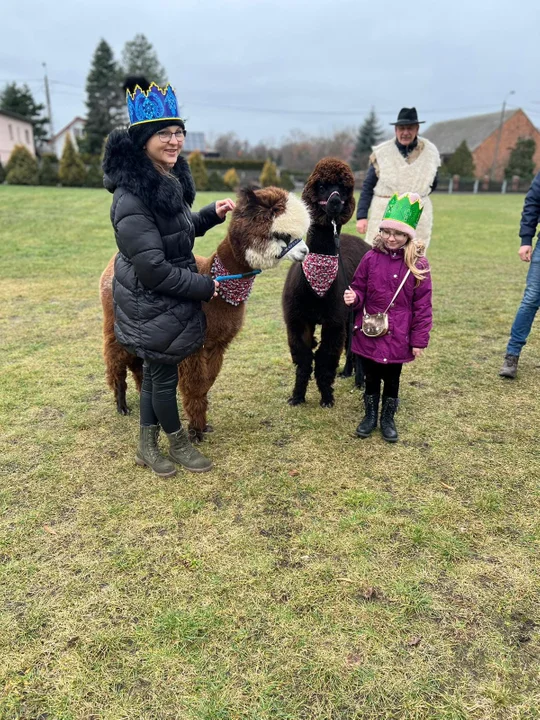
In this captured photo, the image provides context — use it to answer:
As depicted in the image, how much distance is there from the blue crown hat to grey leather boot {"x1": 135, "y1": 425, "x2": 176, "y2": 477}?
5.81 feet

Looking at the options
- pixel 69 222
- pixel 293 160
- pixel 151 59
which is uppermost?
pixel 151 59

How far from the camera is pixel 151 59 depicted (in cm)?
4859

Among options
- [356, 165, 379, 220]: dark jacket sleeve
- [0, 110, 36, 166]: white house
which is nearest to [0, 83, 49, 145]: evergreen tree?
[0, 110, 36, 166]: white house

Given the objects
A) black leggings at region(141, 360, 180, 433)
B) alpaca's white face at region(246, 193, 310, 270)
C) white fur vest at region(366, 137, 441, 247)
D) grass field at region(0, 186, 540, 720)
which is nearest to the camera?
grass field at region(0, 186, 540, 720)

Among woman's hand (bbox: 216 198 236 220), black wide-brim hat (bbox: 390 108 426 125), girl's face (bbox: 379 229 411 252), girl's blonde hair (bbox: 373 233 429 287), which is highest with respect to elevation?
black wide-brim hat (bbox: 390 108 426 125)

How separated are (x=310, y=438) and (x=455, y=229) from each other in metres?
→ 14.2

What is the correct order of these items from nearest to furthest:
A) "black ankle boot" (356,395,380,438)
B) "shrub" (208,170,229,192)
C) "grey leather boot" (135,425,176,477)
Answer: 1. "grey leather boot" (135,425,176,477)
2. "black ankle boot" (356,395,380,438)
3. "shrub" (208,170,229,192)

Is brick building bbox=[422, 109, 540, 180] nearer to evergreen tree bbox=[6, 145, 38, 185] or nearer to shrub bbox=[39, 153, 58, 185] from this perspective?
shrub bbox=[39, 153, 58, 185]

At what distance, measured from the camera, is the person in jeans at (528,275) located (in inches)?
171

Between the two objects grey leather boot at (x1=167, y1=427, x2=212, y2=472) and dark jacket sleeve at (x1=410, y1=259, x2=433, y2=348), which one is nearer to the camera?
grey leather boot at (x1=167, y1=427, x2=212, y2=472)

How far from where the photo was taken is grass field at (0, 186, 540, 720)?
70.2 inches

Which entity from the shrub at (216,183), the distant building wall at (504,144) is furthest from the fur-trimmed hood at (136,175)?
the distant building wall at (504,144)

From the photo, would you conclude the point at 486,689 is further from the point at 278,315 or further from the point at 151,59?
the point at 151,59

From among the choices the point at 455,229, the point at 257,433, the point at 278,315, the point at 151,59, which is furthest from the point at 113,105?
the point at 257,433
